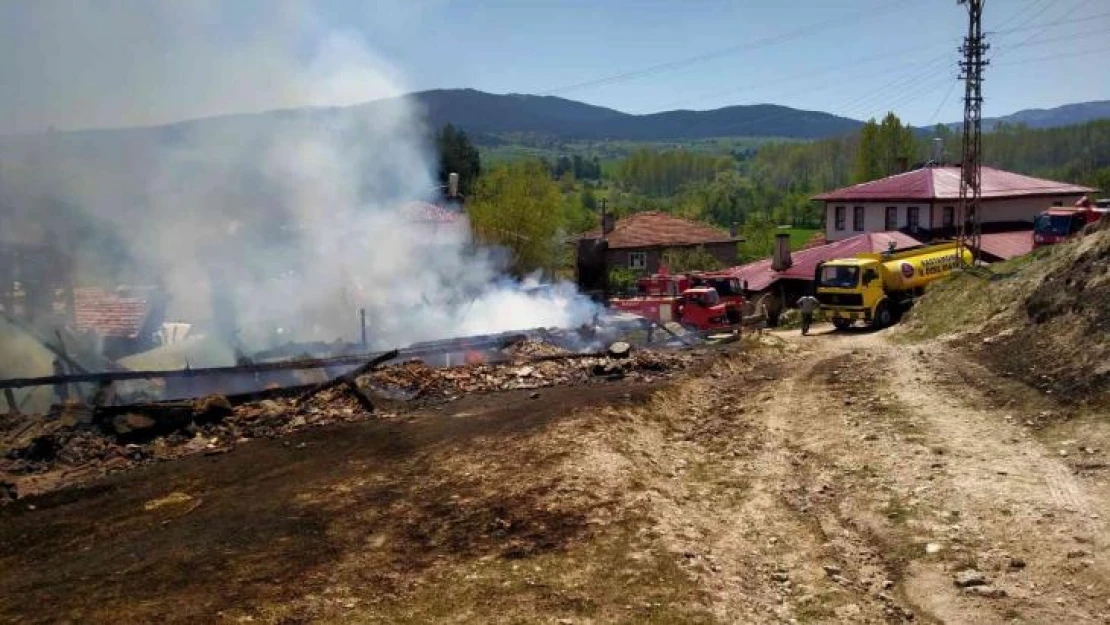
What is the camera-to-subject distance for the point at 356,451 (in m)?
14.5

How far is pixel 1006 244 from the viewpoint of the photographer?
3519cm

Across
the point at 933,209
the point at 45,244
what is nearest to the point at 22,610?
the point at 45,244

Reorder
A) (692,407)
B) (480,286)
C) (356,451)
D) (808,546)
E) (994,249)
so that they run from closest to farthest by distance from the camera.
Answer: (808,546) → (356,451) → (692,407) → (480,286) → (994,249)

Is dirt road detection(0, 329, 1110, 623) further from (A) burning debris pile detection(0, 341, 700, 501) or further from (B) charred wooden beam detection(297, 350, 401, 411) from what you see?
(B) charred wooden beam detection(297, 350, 401, 411)

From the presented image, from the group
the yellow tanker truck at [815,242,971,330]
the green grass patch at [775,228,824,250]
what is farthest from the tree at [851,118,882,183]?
the yellow tanker truck at [815,242,971,330]

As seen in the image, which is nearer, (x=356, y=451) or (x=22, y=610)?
(x=22, y=610)

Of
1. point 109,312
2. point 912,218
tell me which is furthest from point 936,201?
point 109,312

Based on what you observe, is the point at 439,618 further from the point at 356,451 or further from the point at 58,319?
the point at 58,319

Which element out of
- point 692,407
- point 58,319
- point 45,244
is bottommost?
point 692,407

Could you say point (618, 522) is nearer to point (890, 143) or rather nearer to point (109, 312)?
point (109, 312)

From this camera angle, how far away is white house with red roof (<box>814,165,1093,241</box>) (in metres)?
38.2

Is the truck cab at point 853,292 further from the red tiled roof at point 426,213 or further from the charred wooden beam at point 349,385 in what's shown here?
the charred wooden beam at point 349,385

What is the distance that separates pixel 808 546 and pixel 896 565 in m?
1.03

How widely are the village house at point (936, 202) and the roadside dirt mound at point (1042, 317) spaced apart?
1416 centimetres
